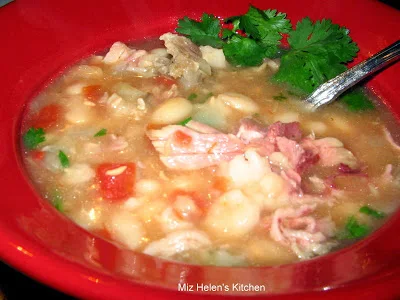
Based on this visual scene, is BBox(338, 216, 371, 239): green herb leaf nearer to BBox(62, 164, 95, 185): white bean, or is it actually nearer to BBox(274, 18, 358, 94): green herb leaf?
BBox(274, 18, 358, 94): green herb leaf

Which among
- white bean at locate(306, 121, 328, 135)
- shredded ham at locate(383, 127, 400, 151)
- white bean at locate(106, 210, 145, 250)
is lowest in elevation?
shredded ham at locate(383, 127, 400, 151)

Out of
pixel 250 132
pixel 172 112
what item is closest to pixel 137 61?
pixel 172 112

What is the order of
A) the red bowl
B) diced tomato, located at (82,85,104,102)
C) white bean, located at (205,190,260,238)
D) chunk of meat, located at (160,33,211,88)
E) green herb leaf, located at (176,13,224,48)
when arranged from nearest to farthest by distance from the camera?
the red bowl
white bean, located at (205,190,260,238)
diced tomato, located at (82,85,104,102)
chunk of meat, located at (160,33,211,88)
green herb leaf, located at (176,13,224,48)

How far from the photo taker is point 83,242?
5.49 ft

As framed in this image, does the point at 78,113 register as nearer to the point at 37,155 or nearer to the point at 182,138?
the point at 37,155

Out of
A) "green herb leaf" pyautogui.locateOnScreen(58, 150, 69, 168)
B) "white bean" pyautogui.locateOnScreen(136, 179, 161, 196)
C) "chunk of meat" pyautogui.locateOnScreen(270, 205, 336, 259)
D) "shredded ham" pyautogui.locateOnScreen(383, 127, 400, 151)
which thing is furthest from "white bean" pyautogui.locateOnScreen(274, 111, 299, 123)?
"green herb leaf" pyautogui.locateOnScreen(58, 150, 69, 168)

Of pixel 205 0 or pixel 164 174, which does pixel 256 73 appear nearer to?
pixel 205 0

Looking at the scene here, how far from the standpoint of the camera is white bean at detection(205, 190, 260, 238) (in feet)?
6.28

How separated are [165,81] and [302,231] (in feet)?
3.76

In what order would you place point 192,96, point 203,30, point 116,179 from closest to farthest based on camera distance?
point 116,179, point 192,96, point 203,30

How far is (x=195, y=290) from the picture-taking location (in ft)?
4.73

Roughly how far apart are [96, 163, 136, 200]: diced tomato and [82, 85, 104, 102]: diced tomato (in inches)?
19.4

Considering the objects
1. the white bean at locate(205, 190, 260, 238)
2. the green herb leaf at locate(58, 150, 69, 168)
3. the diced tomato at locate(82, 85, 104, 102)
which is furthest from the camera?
the diced tomato at locate(82, 85, 104, 102)

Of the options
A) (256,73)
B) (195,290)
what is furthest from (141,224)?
(256,73)
